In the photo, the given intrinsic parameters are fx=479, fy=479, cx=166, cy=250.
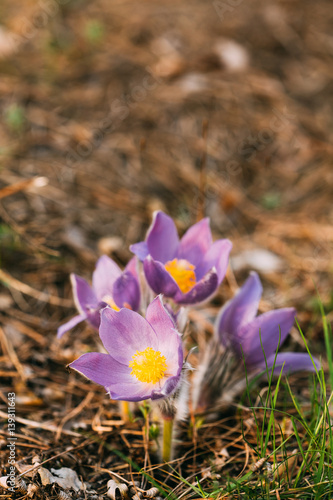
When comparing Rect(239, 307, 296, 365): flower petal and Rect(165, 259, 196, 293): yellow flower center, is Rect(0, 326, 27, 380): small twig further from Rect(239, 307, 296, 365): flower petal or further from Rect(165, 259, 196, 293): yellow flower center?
Rect(239, 307, 296, 365): flower petal

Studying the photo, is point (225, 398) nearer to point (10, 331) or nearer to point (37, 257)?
point (10, 331)

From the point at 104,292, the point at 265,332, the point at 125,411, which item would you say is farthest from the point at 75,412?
the point at 265,332

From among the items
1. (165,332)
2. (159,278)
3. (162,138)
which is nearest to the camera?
(165,332)

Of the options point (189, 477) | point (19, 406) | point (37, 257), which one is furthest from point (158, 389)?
point (37, 257)

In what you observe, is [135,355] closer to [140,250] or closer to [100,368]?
[100,368]

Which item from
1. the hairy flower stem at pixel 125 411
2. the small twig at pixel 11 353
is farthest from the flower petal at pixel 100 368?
the small twig at pixel 11 353

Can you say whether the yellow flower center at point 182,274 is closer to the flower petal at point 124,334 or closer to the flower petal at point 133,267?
the flower petal at point 133,267

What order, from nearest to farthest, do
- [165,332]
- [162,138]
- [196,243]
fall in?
[165,332]
[196,243]
[162,138]
